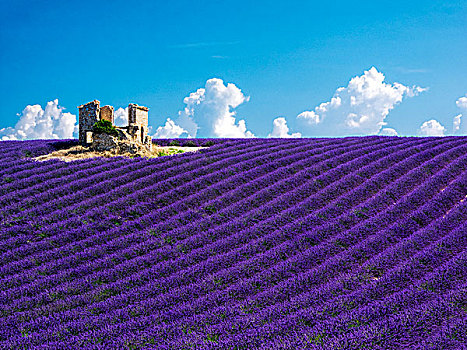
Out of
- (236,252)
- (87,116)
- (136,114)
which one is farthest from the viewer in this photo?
(87,116)

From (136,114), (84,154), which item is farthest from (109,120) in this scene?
(84,154)

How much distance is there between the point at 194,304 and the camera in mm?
5359

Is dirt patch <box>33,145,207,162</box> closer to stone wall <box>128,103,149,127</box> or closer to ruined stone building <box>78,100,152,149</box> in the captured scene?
ruined stone building <box>78,100,152,149</box>

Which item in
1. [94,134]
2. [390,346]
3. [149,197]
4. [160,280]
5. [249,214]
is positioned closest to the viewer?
[390,346]

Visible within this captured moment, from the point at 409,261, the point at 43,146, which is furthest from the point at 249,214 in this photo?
the point at 43,146

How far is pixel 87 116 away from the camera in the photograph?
13367 millimetres

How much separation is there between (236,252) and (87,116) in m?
9.33

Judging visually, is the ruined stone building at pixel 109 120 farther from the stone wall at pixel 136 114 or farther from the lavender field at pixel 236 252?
the lavender field at pixel 236 252

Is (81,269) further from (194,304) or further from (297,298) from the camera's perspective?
(297,298)

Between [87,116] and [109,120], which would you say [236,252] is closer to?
[109,120]

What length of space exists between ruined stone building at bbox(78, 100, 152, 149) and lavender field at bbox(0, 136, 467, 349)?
191cm

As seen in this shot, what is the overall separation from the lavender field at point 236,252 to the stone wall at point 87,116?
234 centimetres

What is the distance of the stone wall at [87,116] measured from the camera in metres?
13.1

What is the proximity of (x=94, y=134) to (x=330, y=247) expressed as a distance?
9.61 meters
